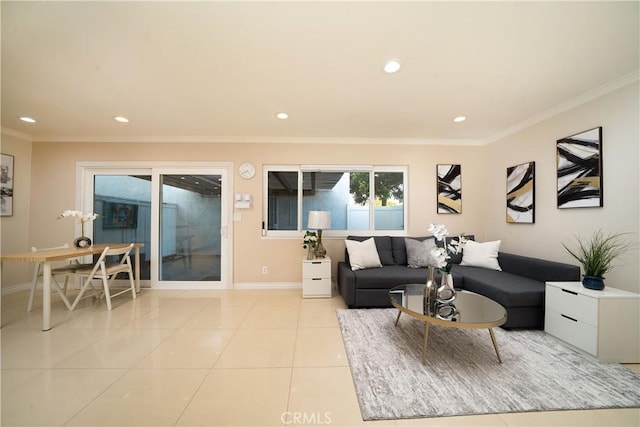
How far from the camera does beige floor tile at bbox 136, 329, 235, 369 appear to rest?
1.80 m

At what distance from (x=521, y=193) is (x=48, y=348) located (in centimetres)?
558

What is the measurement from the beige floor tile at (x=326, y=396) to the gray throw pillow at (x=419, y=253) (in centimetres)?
203

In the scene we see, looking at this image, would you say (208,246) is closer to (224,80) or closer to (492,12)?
(224,80)

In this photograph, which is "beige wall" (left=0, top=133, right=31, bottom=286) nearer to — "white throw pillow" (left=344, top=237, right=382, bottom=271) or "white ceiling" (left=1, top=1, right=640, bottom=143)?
"white ceiling" (left=1, top=1, right=640, bottom=143)

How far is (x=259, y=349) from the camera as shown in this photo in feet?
6.55

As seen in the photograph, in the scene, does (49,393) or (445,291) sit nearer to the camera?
(49,393)

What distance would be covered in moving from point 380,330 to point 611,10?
2.93 metres

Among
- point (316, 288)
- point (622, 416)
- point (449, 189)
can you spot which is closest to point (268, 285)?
point (316, 288)

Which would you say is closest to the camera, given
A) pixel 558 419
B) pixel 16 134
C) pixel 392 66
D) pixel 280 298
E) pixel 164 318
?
pixel 558 419

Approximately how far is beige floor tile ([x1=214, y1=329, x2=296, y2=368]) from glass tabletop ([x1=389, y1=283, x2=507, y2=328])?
106 centimetres

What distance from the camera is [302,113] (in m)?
2.87

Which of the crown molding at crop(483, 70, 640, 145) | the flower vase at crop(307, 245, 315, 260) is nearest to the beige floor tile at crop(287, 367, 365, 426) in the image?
the flower vase at crop(307, 245, 315, 260)

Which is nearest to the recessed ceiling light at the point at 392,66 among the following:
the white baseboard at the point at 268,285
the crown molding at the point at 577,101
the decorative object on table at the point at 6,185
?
the crown molding at the point at 577,101

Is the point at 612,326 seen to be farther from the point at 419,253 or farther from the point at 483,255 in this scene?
the point at 419,253
